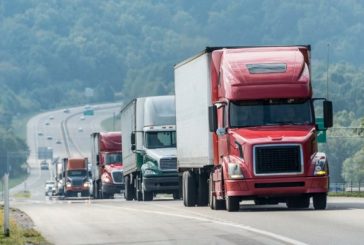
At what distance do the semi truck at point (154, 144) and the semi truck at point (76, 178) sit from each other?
120ft

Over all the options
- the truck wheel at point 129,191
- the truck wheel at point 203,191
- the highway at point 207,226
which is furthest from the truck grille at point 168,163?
the highway at point 207,226

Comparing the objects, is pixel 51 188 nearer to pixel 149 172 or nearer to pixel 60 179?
pixel 60 179

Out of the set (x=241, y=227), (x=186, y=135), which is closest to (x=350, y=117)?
(x=186, y=135)

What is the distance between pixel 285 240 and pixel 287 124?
11.5 m

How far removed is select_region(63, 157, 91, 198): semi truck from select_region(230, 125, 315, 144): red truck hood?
58517 mm

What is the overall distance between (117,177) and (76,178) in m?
24.1

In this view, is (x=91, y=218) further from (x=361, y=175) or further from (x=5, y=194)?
(x=361, y=175)

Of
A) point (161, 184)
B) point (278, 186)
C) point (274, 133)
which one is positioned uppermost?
point (274, 133)

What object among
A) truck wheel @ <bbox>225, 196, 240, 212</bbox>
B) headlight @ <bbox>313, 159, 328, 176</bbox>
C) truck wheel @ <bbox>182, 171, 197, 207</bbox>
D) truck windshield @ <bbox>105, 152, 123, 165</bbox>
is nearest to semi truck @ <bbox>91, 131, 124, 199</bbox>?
truck windshield @ <bbox>105, 152, 123, 165</bbox>

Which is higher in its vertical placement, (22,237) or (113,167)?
(113,167)

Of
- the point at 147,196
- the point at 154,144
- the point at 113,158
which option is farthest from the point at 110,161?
the point at 154,144

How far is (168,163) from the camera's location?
54.2 meters

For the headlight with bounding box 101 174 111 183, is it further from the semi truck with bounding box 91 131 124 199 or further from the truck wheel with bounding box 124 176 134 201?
the truck wheel with bounding box 124 176 134 201

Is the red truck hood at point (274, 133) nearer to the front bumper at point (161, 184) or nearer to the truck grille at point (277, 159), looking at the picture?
the truck grille at point (277, 159)
